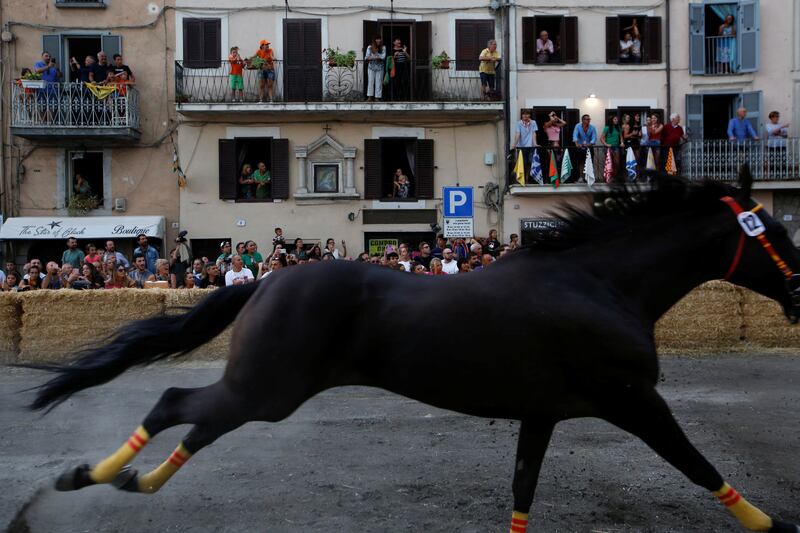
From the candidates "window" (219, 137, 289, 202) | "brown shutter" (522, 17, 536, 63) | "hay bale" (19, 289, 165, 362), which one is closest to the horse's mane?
"hay bale" (19, 289, 165, 362)

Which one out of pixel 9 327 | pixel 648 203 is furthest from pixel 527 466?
pixel 9 327

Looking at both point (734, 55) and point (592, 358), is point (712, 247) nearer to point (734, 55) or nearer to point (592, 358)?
point (592, 358)

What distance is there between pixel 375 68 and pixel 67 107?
842cm

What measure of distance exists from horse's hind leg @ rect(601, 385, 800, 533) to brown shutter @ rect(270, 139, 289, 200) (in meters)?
18.9

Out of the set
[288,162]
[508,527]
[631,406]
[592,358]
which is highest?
[288,162]

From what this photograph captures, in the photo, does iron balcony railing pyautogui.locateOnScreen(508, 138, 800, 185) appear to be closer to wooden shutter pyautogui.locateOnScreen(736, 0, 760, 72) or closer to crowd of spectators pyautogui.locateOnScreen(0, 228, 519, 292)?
wooden shutter pyautogui.locateOnScreen(736, 0, 760, 72)

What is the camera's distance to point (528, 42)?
890 inches

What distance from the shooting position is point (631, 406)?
396 centimetres

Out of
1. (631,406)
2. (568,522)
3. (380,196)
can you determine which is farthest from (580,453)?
(380,196)

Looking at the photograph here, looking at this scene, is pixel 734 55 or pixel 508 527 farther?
pixel 734 55

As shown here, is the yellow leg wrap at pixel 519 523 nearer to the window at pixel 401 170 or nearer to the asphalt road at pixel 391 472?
the asphalt road at pixel 391 472

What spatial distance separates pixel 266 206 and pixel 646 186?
60.2 feet

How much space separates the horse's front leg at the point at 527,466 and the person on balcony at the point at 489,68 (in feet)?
61.6

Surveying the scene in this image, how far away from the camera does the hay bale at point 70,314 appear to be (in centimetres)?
1195
